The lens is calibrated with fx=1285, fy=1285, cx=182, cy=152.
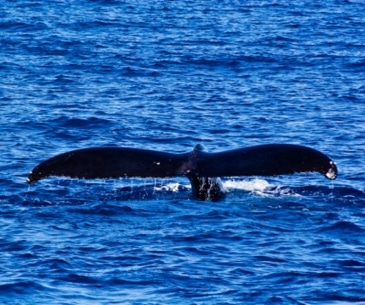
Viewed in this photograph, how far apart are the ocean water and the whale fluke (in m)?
0.80

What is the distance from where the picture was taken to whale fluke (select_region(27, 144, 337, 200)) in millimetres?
16219

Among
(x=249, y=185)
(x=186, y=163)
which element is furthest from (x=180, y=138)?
(x=186, y=163)

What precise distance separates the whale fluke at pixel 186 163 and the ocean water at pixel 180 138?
80 cm

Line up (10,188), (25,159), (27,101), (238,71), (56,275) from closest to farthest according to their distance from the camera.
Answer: (56,275) < (10,188) < (25,159) < (27,101) < (238,71)

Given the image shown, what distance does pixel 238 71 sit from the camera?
31.4 metres

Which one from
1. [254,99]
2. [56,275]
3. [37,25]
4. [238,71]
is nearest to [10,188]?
[56,275]

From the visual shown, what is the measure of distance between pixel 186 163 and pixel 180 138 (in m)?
7.04

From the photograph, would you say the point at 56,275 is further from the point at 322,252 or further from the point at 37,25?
the point at 37,25

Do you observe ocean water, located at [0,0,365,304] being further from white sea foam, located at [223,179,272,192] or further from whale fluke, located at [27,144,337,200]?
whale fluke, located at [27,144,337,200]

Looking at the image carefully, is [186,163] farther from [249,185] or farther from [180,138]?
[180,138]

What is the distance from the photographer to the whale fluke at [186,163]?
16.2 metres

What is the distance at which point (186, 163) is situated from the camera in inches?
675

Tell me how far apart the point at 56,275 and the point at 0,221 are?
261 centimetres

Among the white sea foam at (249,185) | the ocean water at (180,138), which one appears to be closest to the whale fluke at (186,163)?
the ocean water at (180,138)
